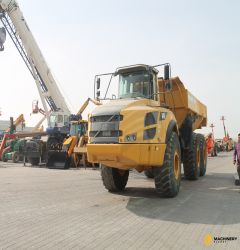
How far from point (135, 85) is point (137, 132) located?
6.32ft

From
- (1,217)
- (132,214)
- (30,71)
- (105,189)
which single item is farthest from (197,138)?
(30,71)

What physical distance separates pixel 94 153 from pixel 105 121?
2.40 feet

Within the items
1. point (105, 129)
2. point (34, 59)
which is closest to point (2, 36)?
point (34, 59)

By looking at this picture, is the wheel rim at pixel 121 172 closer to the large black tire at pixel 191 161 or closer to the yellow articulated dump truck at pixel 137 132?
the yellow articulated dump truck at pixel 137 132

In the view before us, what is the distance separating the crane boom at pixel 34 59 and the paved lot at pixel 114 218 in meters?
16.9

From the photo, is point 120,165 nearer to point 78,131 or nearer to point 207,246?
point 207,246

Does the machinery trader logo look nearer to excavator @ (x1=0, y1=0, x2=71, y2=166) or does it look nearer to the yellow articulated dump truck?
the yellow articulated dump truck

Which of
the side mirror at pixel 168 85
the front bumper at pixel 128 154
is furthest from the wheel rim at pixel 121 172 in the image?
the side mirror at pixel 168 85

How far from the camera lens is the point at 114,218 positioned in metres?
6.11

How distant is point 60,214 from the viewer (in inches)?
251

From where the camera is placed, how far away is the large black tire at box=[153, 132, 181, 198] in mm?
7820

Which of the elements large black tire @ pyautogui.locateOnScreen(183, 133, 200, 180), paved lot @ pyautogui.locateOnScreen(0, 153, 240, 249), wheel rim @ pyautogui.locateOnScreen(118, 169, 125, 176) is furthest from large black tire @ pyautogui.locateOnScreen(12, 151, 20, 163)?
wheel rim @ pyautogui.locateOnScreen(118, 169, 125, 176)

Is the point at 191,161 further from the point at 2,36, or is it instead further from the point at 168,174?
the point at 2,36

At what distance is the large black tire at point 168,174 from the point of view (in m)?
7.82
